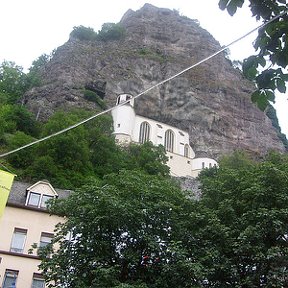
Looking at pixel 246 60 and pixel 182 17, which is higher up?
pixel 182 17

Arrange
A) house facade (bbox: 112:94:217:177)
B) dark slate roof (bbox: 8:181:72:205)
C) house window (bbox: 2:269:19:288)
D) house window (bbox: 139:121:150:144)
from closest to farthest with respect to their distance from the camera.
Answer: house window (bbox: 2:269:19:288) → dark slate roof (bbox: 8:181:72:205) → house facade (bbox: 112:94:217:177) → house window (bbox: 139:121:150:144)

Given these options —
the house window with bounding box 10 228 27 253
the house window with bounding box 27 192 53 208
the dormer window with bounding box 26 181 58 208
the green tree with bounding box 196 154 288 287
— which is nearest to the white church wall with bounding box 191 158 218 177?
the dormer window with bounding box 26 181 58 208

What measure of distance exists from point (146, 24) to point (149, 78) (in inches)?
938

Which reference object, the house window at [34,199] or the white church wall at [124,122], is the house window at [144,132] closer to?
the white church wall at [124,122]

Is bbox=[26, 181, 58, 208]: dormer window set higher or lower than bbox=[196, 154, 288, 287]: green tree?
higher

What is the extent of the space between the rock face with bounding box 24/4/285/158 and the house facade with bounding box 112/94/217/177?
2344 mm

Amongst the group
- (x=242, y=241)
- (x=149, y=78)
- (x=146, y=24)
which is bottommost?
(x=242, y=241)

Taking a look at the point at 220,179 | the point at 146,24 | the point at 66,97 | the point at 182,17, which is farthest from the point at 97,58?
the point at 220,179

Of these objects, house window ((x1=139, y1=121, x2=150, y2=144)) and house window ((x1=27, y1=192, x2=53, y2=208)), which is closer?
house window ((x1=27, y1=192, x2=53, y2=208))

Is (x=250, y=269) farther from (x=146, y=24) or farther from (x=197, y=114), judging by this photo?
(x=146, y=24)

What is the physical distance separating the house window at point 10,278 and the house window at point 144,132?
54.9 metres

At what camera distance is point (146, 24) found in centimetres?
11038

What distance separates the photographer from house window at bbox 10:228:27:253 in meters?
25.3

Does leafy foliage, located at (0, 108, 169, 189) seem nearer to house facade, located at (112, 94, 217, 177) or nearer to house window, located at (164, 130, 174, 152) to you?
house facade, located at (112, 94, 217, 177)
